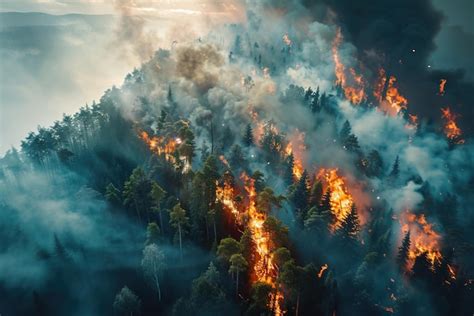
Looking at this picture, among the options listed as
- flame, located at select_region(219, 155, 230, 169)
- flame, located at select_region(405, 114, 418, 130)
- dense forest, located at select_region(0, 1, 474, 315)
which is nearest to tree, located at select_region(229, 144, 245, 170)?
dense forest, located at select_region(0, 1, 474, 315)

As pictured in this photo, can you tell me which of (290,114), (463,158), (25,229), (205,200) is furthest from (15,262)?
(463,158)

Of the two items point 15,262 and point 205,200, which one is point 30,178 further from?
point 205,200

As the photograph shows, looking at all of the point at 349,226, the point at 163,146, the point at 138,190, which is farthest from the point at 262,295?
the point at 163,146

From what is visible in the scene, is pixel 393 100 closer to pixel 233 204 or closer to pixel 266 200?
pixel 233 204

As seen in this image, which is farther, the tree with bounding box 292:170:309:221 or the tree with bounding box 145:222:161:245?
the tree with bounding box 292:170:309:221

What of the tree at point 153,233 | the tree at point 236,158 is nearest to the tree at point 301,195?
the tree at point 236,158

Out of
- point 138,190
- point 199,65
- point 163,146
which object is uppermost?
point 199,65

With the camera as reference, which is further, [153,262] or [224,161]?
[224,161]

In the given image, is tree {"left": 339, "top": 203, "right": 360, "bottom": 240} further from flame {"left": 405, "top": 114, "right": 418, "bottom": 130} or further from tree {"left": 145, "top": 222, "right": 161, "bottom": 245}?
flame {"left": 405, "top": 114, "right": 418, "bottom": 130}
